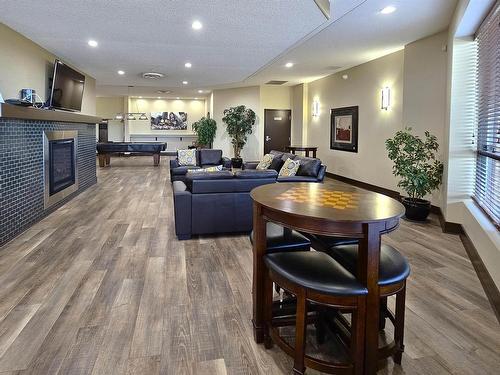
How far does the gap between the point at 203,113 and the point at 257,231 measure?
52.6ft

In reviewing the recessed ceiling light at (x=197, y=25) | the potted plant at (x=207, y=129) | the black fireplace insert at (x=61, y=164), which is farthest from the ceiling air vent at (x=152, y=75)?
the recessed ceiling light at (x=197, y=25)

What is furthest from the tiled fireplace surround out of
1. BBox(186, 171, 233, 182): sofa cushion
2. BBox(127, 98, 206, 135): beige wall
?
BBox(127, 98, 206, 135): beige wall

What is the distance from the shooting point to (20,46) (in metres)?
5.01

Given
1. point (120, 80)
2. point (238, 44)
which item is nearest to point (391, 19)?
point (238, 44)

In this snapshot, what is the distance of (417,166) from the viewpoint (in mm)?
5328

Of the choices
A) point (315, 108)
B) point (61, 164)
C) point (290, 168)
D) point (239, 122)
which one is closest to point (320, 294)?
point (290, 168)

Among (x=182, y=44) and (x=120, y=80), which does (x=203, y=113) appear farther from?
(x=182, y=44)

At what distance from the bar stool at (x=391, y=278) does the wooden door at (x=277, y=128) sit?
32.7 feet

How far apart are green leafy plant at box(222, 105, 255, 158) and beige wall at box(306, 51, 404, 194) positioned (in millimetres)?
2544

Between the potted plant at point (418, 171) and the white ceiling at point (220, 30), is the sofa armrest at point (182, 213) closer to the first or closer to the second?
the white ceiling at point (220, 30)

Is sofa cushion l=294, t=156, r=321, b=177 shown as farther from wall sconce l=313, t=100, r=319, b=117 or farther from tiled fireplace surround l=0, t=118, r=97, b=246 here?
wall sconce l=313, t=100, r=319, b=117

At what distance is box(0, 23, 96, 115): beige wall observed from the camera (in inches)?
179

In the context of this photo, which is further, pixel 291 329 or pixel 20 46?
pixel 20 46

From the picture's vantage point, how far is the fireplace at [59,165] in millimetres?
5430
